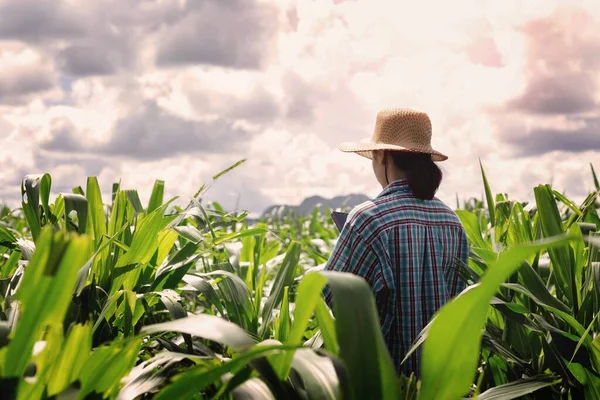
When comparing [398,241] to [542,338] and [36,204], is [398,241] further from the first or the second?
[36,204]

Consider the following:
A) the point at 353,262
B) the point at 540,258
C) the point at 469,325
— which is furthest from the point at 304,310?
the point at 540,258

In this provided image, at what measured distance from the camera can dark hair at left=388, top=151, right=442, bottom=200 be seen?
1.85m

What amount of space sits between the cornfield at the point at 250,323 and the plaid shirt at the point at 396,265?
129 millimetres

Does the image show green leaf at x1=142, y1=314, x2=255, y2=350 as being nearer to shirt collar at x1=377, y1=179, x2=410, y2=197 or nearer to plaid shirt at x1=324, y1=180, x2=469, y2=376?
plaid shirt at x1=324, y1=180, x2=469, y2=376

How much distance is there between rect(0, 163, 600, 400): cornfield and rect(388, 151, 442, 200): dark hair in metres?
0.19

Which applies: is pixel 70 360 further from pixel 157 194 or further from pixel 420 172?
pixel 420 172

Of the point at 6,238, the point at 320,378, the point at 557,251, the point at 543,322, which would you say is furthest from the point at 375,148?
the point at 320,378

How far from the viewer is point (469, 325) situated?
64 cm

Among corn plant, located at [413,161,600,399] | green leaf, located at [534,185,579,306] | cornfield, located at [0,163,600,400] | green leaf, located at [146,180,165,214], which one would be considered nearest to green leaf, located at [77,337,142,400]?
cornfield, located at [0,163,600,400]

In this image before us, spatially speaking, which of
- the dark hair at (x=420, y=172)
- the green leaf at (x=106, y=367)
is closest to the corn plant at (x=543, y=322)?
the dark hair at (x=420, y=172)

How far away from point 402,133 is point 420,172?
6.4 inches

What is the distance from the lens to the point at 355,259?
1.71 meters

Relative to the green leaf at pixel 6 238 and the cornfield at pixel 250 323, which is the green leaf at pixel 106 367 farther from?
the green leaf at pixel 6 238

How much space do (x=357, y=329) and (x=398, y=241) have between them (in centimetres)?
108
